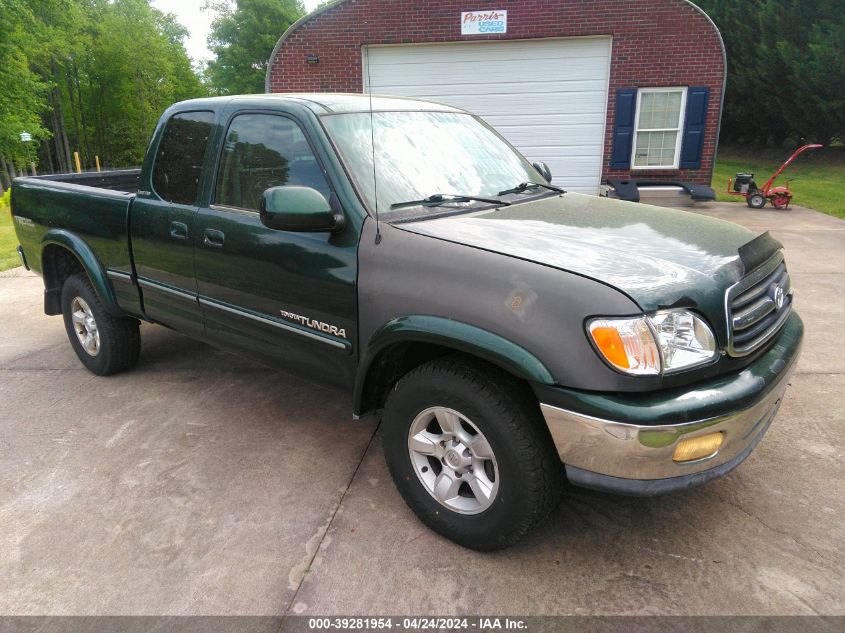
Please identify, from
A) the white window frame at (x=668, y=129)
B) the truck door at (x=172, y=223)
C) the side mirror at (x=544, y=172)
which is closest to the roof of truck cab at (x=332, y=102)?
the truck door at (x=172, y=223)

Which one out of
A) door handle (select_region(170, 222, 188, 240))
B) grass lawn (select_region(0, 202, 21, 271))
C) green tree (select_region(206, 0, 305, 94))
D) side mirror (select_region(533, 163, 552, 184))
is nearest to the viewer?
door handle (select_region(170, 222, 188, 240))

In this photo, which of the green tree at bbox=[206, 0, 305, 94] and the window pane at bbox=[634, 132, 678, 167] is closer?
the window pane at bbox=[634, 132, 678, 167]

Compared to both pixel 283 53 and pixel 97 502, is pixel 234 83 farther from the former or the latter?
pixel 97 502

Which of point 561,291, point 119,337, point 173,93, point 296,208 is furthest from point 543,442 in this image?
point 173,93

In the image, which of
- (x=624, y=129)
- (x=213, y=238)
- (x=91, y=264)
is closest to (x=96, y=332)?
(x=91, y=264)

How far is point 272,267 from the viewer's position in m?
3.11

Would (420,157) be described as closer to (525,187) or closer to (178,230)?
(525,187)

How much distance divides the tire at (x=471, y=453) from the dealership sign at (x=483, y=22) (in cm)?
1129

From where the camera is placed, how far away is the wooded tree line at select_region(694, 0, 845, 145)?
18438 millimetres

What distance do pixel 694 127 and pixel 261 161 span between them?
38.3 ft

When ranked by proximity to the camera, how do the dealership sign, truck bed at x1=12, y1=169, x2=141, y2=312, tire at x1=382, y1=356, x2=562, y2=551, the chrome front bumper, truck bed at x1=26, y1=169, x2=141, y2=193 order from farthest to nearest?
the dealership sign → truck bed at x1=26, y1=169, x2=141, y2=193 → truck bed at x1=12, y1=169, x2=141, y2=312 → tire at x1=382, y1=356, x2=562, y2=551 → the chrome front bumper

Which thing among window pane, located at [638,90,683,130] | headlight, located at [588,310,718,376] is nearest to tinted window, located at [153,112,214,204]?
headlight, located at [588,310,718,376]

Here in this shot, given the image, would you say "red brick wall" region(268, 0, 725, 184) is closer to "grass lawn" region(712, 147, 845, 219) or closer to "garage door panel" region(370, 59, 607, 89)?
"garage door panel" region(370, 59, 607, 89)

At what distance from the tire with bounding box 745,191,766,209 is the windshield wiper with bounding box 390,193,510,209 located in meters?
11.6
